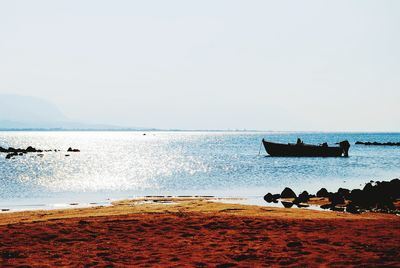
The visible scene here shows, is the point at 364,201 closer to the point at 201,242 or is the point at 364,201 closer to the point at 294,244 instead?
the point at 294,244

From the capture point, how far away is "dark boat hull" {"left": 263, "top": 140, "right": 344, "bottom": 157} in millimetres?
86875

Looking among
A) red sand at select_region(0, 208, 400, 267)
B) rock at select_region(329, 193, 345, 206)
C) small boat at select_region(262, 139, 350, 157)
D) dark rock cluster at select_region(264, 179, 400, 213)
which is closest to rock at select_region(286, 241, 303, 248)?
red sand at select_region(0, 208, 400, 267)

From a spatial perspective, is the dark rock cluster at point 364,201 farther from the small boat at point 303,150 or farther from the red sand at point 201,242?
the small boat at point 303,150

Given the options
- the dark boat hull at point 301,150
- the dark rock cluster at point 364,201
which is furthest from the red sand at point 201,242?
the dark boat hull at point 301,150

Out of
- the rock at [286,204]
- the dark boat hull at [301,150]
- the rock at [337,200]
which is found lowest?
the rock at [286,204]

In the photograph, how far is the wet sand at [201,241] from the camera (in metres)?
11.8

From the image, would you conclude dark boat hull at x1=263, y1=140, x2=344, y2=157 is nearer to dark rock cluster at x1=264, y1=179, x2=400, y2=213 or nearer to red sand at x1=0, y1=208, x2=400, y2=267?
dark rock cluster at x1=264, y1=179, x2=400, y2=213

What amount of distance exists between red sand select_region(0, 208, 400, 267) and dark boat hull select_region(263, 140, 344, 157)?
7040cm

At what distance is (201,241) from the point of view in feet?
45.6

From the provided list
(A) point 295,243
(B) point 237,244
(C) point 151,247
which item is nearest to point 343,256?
(A) point 295,243

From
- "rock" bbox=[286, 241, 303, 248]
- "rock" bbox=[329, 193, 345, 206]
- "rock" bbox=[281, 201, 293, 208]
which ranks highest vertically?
"rock" bbox=[286, 241, 303, 248]

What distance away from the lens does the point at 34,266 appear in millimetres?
11320

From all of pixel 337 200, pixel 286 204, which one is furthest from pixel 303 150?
pixel 337 200

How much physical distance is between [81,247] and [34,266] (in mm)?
2018
